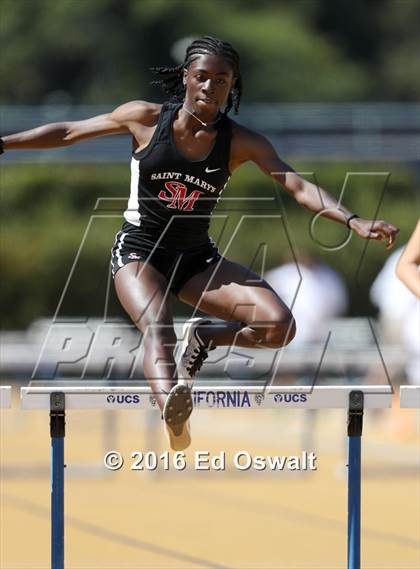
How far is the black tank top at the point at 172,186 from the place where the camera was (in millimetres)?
6227

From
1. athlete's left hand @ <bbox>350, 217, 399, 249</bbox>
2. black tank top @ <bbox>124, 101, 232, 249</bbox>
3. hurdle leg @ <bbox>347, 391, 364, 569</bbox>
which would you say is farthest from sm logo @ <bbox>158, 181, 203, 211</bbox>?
hurdle leg @ <bbox>347, 391, 364, 569</bbox>

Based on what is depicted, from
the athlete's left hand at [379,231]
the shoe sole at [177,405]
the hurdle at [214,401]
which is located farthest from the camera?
the hurdle at [214,401]

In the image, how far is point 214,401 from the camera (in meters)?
6.10

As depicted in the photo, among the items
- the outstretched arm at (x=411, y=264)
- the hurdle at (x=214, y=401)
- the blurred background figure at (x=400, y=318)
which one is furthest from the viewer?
the blurred background figure at (x=400, y=318)

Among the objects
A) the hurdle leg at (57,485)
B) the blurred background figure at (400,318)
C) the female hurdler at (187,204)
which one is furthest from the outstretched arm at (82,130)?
the blurred background figure at (400,318)

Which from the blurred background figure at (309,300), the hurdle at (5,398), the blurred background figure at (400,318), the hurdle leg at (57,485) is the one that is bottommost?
the hurdle leg at (57,485)

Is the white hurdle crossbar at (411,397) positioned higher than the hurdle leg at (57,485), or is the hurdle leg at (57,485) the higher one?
the white hurdle crossbar at (411,397)

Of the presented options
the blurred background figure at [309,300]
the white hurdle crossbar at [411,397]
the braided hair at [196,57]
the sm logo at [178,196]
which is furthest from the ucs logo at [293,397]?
the blurred background figure at [309,300]

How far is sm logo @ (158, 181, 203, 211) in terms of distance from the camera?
6262mm

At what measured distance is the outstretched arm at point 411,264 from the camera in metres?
6.63

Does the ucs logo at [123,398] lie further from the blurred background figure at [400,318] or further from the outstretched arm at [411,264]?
the blurred background figure at [400,318]

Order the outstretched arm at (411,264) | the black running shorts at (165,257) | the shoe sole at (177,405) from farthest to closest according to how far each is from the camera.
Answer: the outstretched arm at (411,264) → the black running shorts at (165,257) → the shoe sole at (177,405)

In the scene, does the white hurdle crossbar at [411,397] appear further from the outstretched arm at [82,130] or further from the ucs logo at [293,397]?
the outstretched arm at [82,130]

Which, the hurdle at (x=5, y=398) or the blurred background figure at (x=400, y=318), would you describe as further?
the blurred background figure at (x=400, y=318)
